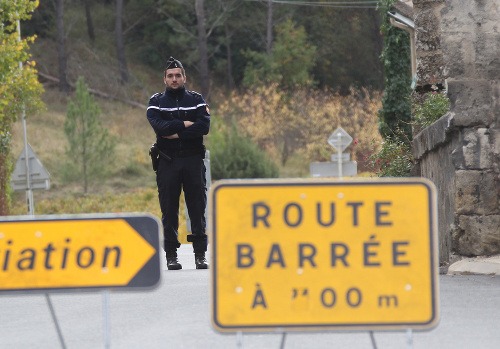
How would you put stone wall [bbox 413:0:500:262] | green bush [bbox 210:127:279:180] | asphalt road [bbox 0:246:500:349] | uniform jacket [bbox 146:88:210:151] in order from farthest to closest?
1. green bush [bbox 210:127:279:180]
2. stone wall [bbox 413:0:500:262]
3. uniform jacket [bbox 146:88:210:151]
4. asphalt road [bbox 0:246:500:349]

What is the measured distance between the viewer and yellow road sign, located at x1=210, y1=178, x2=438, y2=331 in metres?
7.25

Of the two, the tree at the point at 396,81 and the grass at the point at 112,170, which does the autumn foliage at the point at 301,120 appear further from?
the tree at the point at 396,81

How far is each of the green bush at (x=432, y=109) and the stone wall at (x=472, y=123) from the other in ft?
7.73

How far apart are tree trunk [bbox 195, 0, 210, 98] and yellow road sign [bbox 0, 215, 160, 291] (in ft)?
192

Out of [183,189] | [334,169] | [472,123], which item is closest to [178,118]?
[183,189]

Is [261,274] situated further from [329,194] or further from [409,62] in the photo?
[409,62]

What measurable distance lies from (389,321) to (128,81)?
65.0 metres

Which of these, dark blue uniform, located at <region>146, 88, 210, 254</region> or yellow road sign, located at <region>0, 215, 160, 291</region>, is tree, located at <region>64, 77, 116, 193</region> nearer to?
dark blue uniform, located at <region>146, 88, 210, 254</region>

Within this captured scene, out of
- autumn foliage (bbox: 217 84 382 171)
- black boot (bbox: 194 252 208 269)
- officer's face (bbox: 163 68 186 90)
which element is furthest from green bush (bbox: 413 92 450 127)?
autumn foliage (bbox: 217 84 382 171)

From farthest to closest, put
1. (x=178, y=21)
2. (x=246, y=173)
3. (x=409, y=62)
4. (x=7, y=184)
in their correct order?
(x=178, y=21) < (x=246, y=173) < (x=7, y=184) < (x=409, y=62)

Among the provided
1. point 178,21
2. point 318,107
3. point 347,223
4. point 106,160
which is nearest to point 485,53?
point 347,223

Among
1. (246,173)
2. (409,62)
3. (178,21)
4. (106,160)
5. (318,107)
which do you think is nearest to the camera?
(409,62)

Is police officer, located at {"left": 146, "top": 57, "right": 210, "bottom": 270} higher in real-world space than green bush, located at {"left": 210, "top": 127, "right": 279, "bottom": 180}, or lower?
higher

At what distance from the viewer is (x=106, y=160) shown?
5544 centimetres
